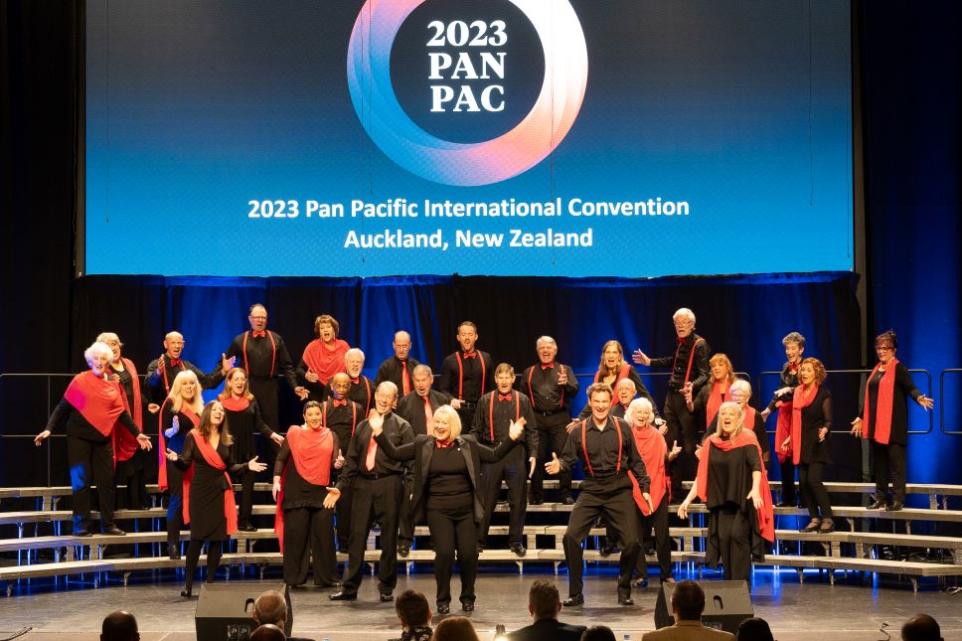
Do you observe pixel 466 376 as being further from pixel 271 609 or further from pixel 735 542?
pixel 271 609

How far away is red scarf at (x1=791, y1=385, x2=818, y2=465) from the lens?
11172 mm

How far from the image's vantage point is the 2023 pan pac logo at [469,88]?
516 inches

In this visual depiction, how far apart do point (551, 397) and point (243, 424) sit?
8.81 ft

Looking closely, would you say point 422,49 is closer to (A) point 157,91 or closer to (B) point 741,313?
(A) point 157,91

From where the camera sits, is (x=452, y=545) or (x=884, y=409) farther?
(x=884, y=409)

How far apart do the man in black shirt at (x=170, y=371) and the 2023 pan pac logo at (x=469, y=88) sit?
9.19 feet

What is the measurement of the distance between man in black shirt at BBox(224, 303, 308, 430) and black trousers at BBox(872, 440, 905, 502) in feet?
16.5

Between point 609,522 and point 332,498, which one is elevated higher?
point 332,498

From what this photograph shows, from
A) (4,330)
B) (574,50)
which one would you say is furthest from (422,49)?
(4,330)

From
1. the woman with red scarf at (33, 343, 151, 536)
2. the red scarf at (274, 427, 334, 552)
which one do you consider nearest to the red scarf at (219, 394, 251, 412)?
the woman with red scarf at (33, 343, 151, 536)

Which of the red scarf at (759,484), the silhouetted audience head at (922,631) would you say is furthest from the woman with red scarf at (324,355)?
the silhouetted audience head at (922,631)

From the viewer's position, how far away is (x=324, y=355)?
12.1 m

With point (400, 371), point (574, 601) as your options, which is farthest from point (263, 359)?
point (574, 601)

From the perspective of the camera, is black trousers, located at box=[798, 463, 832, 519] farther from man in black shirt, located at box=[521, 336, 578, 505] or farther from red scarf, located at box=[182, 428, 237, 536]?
red scarf, located at box=[182, 428, 237, 536]
